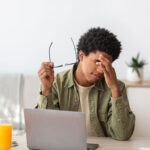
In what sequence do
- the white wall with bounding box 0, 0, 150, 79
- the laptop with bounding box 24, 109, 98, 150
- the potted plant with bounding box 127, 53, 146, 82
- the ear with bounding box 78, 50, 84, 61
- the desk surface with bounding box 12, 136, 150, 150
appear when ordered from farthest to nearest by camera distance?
1. the white wall with bounding box 0, 0, 150, 79
2. the potted plant with bounding box 127, 53, 146, 82
3. the ear with bounding box 78, 50, 84, 61
4. the desk surface with bounding box 12, 136, 150, 150
5. the laptop with bounding box 24, 109, 98, 150

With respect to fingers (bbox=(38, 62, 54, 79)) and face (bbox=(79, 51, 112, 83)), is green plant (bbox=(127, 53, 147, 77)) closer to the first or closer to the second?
face (bbox=(79, 51, 112, 83))

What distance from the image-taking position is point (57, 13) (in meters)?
3.16

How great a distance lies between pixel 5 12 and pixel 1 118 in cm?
94

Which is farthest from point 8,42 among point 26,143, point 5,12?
point 26,143

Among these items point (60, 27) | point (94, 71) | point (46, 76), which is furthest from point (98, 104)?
point (60, 27)

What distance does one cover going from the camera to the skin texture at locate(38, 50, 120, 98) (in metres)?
1.79

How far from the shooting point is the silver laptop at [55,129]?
149 centimetres

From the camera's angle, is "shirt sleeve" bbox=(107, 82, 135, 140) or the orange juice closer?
the orange juice

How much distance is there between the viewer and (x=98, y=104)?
1.92m

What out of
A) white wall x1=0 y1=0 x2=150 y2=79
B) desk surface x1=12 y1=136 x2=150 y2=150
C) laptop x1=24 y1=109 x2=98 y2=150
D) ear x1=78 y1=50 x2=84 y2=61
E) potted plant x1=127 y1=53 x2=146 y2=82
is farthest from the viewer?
white wall x1=0 y1=0 x2=150 y2=79

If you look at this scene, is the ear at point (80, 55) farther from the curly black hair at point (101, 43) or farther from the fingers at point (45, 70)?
the fingers at point (45, 70)

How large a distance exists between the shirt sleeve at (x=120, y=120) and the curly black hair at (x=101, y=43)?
25 cm

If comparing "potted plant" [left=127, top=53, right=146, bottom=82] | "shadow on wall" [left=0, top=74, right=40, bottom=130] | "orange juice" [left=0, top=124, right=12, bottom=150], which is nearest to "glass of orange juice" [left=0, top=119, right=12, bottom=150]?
"orange juice" [left=0, top=124, right=12, bottom=150]

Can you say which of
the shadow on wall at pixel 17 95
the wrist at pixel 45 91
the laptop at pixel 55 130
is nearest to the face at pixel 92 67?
the wrist at pixel 45 91
